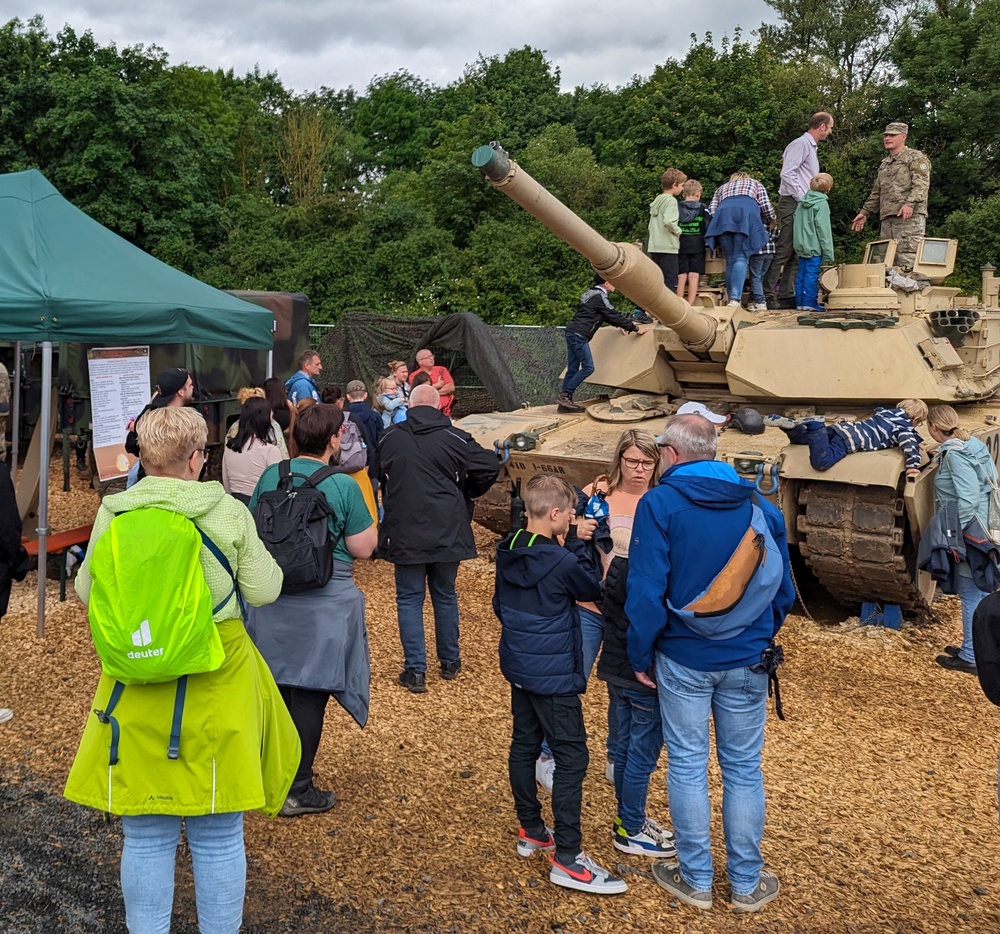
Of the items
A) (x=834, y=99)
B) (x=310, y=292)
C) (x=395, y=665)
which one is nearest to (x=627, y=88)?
(x=834, y=99)

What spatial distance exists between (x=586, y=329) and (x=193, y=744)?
22.1 feet

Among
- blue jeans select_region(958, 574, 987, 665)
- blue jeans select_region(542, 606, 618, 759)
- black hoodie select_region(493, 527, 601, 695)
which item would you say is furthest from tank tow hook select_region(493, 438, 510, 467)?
black hoodie select_region(493, 527, 601, 695)

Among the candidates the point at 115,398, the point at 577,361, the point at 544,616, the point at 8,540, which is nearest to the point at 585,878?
the point at 544,616

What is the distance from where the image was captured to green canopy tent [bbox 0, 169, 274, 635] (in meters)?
6.70

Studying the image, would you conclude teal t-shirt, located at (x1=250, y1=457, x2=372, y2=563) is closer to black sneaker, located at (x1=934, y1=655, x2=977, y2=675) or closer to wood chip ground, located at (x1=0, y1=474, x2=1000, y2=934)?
wood chip ground, located at (x1=0, y1=474, x2=1000, y2=934)

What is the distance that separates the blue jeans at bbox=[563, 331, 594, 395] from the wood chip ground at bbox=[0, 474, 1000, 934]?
122 inches

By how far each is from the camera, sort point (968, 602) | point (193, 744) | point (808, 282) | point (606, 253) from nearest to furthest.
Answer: point (193, 744) → point (968, 602) → point (606, 253) → point (808, 282)

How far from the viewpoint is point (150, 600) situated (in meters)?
2.81

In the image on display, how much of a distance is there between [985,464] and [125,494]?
5.65 meters

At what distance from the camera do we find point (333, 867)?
4.04 m

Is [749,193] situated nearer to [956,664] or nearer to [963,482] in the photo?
[963,482]

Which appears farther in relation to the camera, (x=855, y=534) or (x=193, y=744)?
(x=855, y=534)

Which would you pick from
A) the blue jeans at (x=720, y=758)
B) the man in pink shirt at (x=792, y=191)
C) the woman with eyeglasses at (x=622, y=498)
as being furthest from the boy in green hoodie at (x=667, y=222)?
the blue jeans at (x=720, y=758)

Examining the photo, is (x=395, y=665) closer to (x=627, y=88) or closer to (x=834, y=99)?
(x=834, y=99)
